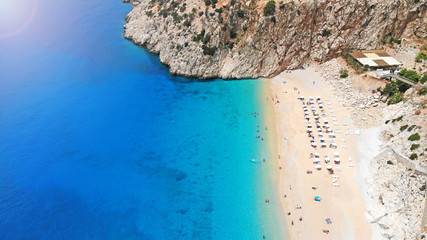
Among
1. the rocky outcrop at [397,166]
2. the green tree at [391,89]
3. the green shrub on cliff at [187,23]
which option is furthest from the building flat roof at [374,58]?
the green shrub on cliff at [187,23]

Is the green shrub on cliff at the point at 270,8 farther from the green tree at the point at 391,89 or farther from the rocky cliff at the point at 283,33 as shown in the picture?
the green tree at the point at 391,89

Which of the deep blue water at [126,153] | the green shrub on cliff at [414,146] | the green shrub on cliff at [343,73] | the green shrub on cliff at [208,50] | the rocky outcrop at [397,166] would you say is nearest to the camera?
the rocky outcrop at [397,166]

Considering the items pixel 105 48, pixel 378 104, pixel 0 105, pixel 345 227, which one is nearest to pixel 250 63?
pixel 378 104

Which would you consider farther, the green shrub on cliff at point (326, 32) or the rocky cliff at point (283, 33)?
the green shrub on cliff at point (326, 32)

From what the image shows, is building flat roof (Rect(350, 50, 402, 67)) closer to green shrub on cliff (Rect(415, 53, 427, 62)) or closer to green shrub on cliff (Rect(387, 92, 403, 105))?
green shrub on cliff (Rect(415, 53, 427, 62))

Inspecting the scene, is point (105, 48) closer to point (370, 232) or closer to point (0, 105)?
point (0, 105)
